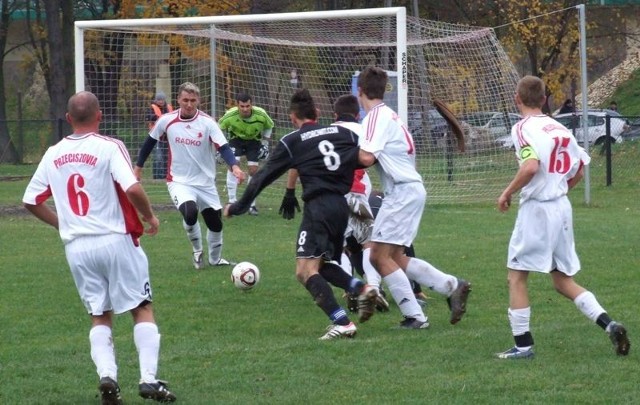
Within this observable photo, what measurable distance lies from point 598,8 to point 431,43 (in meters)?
26.0

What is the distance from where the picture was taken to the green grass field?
6953 millimetres

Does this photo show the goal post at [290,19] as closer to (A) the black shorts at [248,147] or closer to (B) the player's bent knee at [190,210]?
(A) the black shorts at [248,147]

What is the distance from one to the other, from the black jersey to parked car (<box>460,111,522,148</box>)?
1033 centimetres

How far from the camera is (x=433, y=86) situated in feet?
61.8

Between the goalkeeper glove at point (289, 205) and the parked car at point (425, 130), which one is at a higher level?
the parked car at point (425, 130)

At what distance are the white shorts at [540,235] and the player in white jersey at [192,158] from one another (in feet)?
16.6

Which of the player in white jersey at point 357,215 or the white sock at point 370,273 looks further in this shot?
the white sock at point 370,273

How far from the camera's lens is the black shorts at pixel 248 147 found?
60.6 ft

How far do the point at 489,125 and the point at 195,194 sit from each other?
7.60 m

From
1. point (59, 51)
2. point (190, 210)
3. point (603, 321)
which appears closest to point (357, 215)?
point (603, 321)

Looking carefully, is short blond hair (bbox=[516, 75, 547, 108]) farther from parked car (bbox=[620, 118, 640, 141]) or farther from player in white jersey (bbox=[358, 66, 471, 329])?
parked car (bbox=[620, 118, 640, 141])

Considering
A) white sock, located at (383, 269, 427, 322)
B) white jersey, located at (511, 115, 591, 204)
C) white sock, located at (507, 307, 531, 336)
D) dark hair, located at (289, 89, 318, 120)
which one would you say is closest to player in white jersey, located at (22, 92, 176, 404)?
dark hair, located at (289, 89, 318, 120)

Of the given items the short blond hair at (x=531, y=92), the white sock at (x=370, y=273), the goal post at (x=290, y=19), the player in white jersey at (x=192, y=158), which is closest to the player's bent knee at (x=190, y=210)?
the player in white jersey at (x=192, y=158)

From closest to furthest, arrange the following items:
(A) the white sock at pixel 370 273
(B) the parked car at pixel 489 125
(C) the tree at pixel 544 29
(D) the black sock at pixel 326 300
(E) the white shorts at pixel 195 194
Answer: (D) the black sock at pixel 326 300 < (A) the white sock at pixel 370 273 < (E) the white shorts at pixel 195 194 < (B) the parked car at pixel 489 125 < (C) the tree at pixel 544 29
